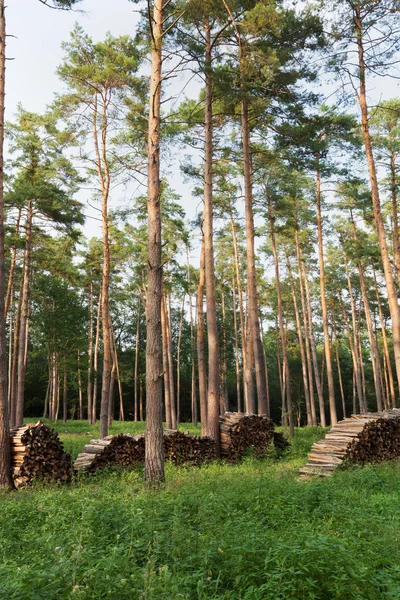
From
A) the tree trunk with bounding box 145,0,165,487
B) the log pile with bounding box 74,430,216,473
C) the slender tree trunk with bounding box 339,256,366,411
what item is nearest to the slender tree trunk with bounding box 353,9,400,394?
the log pile with bounding box 74,430,216,473

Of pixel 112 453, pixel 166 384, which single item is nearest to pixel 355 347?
pixel 166 384

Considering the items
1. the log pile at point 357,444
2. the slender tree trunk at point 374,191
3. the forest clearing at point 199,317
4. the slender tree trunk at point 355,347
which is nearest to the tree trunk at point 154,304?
the forest clearing at point 199,317

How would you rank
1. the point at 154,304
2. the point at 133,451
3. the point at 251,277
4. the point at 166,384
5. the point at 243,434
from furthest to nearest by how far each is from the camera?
the point at 166,384 → the point at 251,277 → the point at 243,434 → the point at 133,451 → the point at 154,304

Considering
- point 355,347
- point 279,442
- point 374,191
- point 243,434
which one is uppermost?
point 374,191

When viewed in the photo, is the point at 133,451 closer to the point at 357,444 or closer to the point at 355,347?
the point at 357,444

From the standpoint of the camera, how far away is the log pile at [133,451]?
1063cm

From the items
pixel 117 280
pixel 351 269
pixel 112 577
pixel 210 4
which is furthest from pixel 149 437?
pixel 351 269

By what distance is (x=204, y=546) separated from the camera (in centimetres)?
432

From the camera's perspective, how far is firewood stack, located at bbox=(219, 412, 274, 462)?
13.0m

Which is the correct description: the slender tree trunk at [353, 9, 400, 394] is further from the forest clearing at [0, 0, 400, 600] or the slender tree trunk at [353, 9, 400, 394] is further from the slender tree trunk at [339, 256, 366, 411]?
the slender tree trunk at [339, 256, 366, 411]

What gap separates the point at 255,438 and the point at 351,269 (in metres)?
22.8

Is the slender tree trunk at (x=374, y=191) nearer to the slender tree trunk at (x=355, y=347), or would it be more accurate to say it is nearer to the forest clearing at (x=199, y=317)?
the forest clearing at (x=199, y=317)

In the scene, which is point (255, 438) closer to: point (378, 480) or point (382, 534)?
point (378, 480)

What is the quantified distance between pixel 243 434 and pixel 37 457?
20.2 feet
